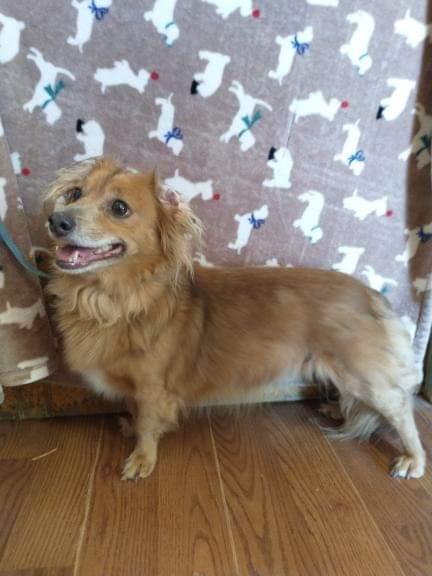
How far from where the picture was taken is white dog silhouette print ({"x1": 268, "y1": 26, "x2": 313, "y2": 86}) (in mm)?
1583

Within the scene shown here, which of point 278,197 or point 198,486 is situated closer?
point 198,486

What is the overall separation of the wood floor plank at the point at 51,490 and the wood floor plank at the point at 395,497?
3.28 ft

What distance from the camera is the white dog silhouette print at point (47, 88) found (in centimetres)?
152

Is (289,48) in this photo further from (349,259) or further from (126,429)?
(126,429)

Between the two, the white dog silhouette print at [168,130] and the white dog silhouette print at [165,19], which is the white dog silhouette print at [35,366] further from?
the white dog silhouette print at [165,19]

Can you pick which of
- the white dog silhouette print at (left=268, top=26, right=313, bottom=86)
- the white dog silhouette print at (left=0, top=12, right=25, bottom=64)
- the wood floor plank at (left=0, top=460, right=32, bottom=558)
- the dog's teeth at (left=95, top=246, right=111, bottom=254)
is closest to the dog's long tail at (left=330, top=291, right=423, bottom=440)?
the white dog silhouette print at (left=268, top=26, right=313, bottom=86)

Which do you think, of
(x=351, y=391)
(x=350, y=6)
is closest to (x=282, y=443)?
(x=351, y=391)

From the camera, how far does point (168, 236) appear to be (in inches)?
60.4

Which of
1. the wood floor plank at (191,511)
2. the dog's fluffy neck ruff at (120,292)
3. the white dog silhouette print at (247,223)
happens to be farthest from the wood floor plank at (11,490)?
the white dog silhouette print at (247,223)

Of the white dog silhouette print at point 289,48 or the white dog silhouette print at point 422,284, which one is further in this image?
the white dog silhouette print at point 422,284

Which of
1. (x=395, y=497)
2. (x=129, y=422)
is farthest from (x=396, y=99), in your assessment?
(x=129, y=422)

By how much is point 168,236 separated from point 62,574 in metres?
1.07

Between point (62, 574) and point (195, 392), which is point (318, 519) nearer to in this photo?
point (195, 392)

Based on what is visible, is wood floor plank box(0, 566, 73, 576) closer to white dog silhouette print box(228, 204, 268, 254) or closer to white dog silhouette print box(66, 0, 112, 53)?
white dog silhouette print box(228, 204, 268, 254)
